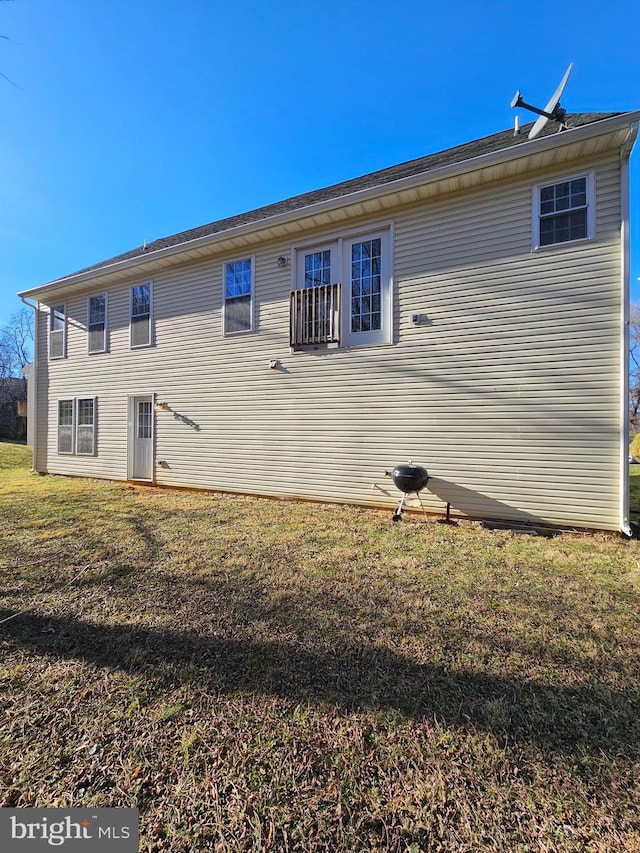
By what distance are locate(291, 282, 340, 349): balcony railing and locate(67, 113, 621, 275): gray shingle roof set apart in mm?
1664

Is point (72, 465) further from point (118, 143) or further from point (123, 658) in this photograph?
point (123, 658)

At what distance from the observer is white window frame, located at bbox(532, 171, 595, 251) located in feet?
15.9

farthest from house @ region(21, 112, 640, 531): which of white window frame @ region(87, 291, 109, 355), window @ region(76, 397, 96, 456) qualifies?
window @ region(76, 397, 96, 456)

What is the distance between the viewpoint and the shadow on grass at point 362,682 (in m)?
1.75

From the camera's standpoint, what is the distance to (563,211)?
5062mm

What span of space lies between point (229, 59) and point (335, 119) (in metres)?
2.95

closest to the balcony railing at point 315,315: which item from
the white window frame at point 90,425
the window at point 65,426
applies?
the white window frame at point 90,425

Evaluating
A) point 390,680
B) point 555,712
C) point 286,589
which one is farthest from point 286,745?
point 286,589

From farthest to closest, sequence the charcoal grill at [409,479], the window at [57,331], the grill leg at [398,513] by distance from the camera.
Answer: the window at [57,331], the grill leg at [398,513], the charcoal grill at [409,479]

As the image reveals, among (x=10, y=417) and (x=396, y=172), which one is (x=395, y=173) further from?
(x=10, y=417)

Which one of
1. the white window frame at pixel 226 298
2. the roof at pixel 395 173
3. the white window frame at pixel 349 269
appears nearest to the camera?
the roof at pixel 395 173

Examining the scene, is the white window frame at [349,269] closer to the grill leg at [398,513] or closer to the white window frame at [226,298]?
the white window frame at [226,298]

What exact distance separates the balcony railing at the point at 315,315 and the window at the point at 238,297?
1.11m

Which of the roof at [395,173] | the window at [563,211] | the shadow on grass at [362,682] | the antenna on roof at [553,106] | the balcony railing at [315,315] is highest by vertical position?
the roof at [395,173]
